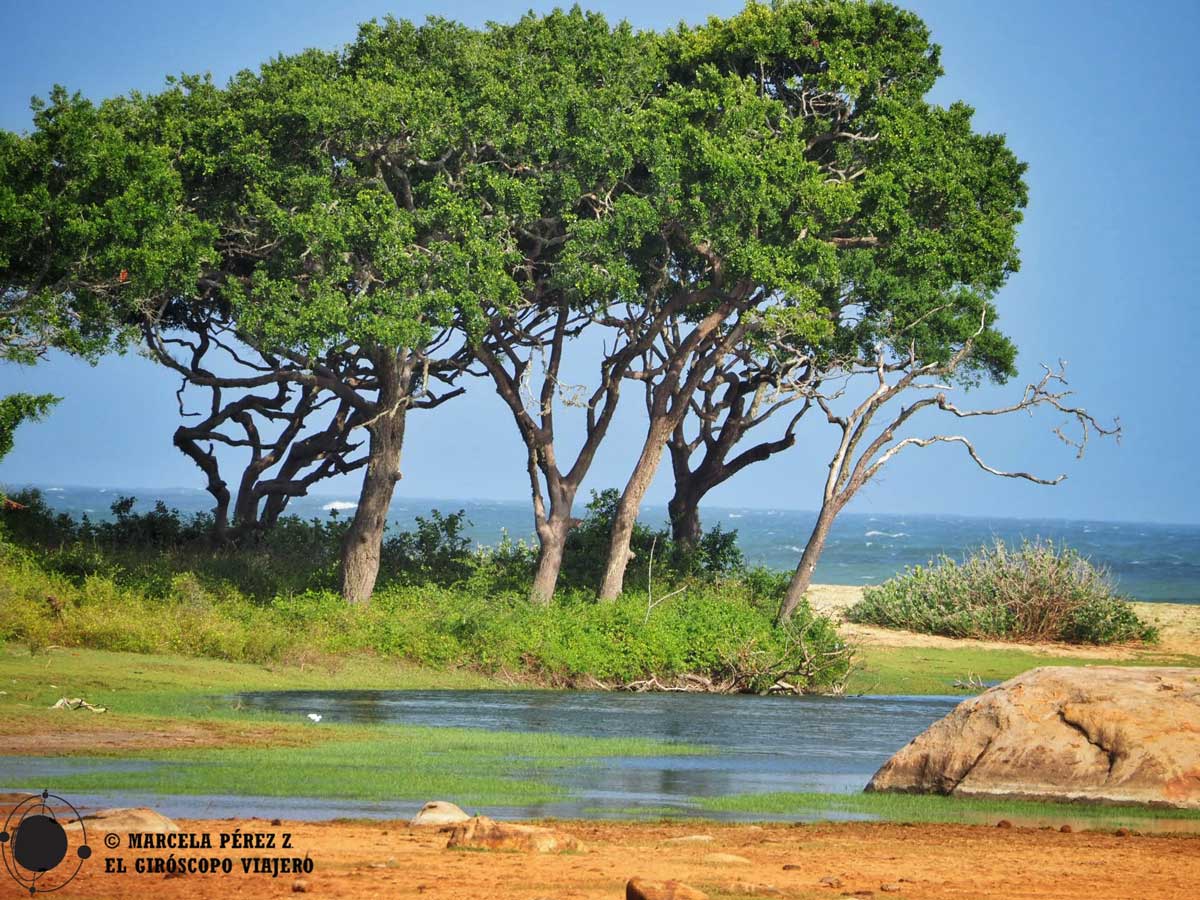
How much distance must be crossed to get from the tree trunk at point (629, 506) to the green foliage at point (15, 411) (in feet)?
37.9

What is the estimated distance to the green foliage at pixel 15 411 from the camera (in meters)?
23.9

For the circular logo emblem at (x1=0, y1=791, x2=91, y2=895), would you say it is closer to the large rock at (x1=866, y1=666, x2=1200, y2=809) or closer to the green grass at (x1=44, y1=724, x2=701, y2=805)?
the green grass at (x1=44, y1=724, x2=701, y2=805)

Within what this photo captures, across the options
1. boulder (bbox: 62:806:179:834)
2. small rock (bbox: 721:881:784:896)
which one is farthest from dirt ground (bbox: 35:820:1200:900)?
boulder (bbox: 62:806:179:834)

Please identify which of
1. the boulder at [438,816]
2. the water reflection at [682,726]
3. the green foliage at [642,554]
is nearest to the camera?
the boulder at [438,816]

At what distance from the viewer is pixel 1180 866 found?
1168cm

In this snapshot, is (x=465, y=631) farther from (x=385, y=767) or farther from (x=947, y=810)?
(x=947, y=810)

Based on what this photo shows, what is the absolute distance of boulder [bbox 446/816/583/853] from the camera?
1123 cm

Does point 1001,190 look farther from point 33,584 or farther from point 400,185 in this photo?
point 33,584

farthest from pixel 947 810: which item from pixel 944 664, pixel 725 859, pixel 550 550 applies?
pixel 944 664

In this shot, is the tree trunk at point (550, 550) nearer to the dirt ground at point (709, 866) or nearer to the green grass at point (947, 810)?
the green grass at point (947, 810)

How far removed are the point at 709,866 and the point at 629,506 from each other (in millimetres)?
20058

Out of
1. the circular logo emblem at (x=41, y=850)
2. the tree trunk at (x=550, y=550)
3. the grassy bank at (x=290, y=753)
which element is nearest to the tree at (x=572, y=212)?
the tree trunk at (x=550, y=550)

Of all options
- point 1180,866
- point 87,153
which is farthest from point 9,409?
point 1180,866

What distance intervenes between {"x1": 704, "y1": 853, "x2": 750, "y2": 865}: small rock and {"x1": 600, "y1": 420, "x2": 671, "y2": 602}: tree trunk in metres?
19.3
